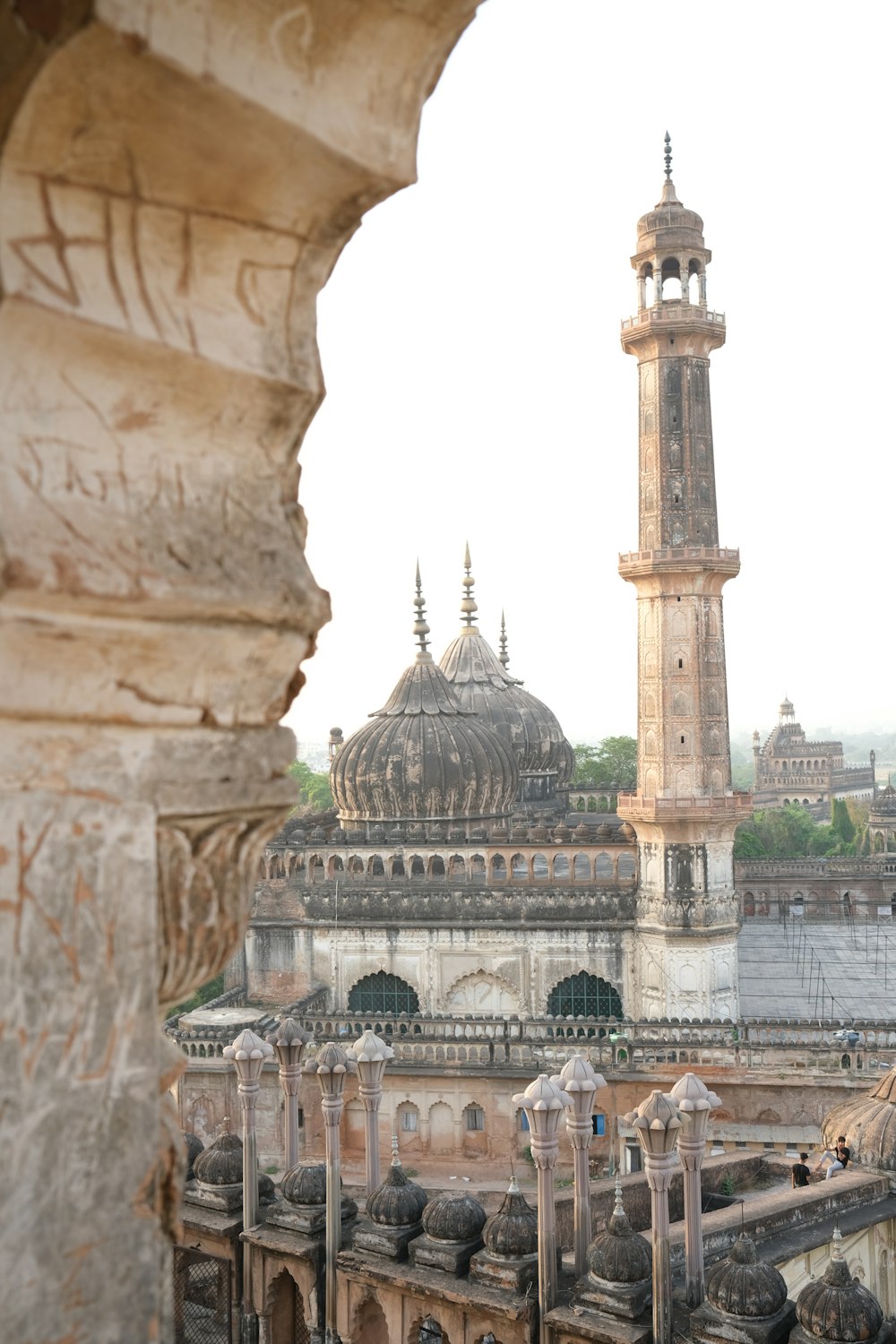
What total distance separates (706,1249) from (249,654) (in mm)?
10821

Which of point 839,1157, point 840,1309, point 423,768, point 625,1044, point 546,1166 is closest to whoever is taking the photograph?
point 840,1309

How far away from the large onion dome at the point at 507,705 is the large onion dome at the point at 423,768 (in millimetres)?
8364

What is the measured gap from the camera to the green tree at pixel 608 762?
204ft

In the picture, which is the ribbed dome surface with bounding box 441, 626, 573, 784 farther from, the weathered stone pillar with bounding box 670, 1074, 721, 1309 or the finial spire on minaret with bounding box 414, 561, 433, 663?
the weathered stone pillar with bounding box 670, 1074, 721, 1309

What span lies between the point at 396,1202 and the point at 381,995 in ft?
53.3

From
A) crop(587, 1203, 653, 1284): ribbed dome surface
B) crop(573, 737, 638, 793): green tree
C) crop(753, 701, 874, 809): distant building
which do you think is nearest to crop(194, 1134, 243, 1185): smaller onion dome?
crop(587, 1203, 653, 1284): ribbed dome surface

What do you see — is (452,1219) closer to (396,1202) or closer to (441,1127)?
(396,1202)

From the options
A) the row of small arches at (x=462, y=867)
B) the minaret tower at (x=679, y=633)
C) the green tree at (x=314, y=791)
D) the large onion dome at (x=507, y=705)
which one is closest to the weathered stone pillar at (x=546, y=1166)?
the minaret tower at (x=679, y=633)

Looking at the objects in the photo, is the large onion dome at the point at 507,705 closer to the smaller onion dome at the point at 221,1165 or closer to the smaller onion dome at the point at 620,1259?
the smaller onion dome at the point at 221,1165

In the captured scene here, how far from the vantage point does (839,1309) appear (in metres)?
8.84

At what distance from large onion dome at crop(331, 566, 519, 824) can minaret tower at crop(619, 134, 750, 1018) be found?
493 centimetres

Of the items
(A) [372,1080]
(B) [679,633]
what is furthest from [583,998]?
(A) [372,1080]

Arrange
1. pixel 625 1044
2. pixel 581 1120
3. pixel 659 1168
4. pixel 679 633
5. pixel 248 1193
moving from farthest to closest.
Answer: pixel 679 633, pixel 625 1044, pixel 248 1193, pixel 581 1120, pixel 659 1168

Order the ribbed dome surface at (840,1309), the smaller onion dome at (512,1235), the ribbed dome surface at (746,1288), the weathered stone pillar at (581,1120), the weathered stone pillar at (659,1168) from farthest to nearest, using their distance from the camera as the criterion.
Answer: the weathered stone pillar at (581,1120) < the smaller onion dome at (512,1235) < the weathered stone pillar at (659,1168) < the ribbed dome surface at (746,1288) < the ribbed dome surface at (840,1309)
